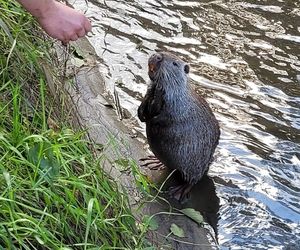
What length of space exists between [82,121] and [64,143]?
2.84 feet

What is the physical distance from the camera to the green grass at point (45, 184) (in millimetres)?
3064

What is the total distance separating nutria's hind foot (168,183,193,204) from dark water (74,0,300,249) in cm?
22

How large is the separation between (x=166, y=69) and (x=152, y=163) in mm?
647

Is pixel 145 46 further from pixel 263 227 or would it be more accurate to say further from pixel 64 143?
pixel 64 143

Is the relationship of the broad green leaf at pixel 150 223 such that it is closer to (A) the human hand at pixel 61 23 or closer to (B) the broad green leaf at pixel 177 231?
(B) the broad green leaf at pixel 177 231

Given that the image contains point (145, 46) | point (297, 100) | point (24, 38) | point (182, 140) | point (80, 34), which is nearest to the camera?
point (80, 34)

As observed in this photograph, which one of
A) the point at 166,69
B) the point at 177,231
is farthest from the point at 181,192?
the point at 166,69

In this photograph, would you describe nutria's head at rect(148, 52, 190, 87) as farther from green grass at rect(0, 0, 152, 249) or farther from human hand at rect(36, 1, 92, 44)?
human hand at rect(36, 1, 92, 44)

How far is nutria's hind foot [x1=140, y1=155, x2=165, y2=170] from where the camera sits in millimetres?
4793

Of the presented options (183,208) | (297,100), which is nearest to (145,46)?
(297,100)

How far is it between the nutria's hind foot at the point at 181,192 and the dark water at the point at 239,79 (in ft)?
0.72

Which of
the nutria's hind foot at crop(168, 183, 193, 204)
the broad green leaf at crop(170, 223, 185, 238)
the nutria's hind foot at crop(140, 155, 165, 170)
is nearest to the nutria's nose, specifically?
the nutria's hind foot at crop(140, 155, 165, 170)

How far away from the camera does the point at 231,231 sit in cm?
439

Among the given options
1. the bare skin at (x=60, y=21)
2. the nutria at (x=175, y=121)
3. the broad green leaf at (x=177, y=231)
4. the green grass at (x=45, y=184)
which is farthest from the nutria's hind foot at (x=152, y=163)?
the bare skin at (x=60, y=21)
